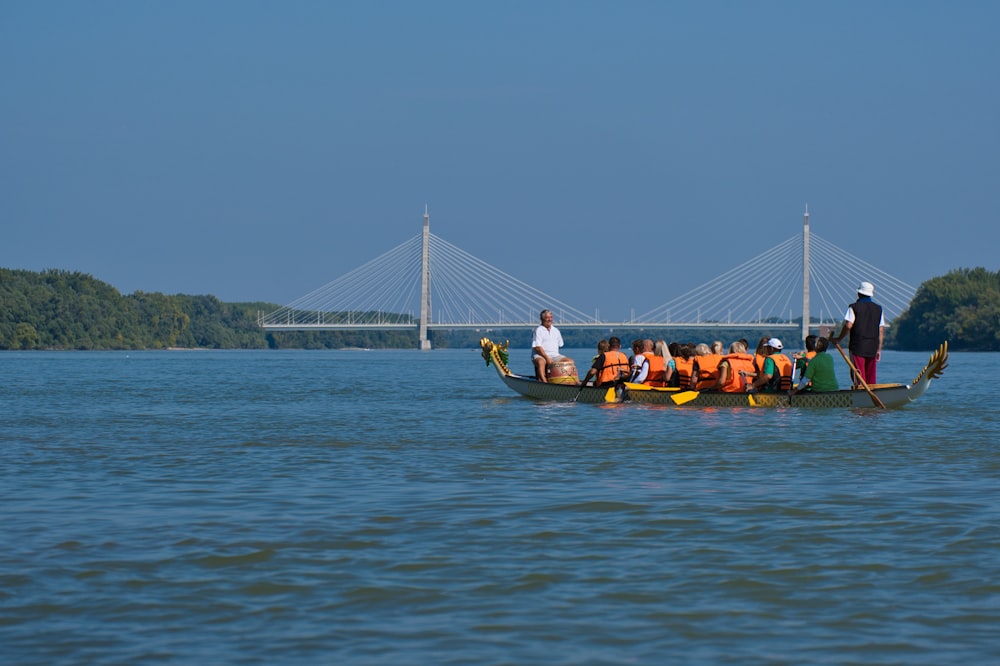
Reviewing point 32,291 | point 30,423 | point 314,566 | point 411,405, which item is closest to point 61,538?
point 314,566

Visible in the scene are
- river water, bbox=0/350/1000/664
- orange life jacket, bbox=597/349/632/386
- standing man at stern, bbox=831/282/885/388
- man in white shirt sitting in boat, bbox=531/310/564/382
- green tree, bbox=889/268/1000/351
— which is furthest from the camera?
green tree, bbox=889/268/1000/351

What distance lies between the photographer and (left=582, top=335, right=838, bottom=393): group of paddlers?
61.1 feet

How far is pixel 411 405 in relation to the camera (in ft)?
78.6

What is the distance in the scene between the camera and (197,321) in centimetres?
14838

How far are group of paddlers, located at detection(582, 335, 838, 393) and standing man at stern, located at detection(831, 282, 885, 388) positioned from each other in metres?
0.37

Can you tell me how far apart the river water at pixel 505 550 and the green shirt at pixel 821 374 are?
3.36m

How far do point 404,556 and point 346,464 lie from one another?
5.05m

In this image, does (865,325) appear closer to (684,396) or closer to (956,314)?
(684,396)

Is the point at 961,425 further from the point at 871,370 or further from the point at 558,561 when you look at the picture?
the point at 558,561

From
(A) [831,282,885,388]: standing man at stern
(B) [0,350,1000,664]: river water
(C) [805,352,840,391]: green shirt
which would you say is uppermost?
(A) [831,282,885,388]: standing man at stern

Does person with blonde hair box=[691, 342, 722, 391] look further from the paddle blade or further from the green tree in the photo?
the green tree

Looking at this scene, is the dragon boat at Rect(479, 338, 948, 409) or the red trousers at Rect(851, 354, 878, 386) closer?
the red trousers at Rect(851, 354, 878, 386)

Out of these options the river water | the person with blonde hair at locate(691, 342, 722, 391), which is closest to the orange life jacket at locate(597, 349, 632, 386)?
the person with blonde hair at locate(691, 342, 722, 391)

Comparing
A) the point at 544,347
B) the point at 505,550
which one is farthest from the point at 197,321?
the point at 505,550
